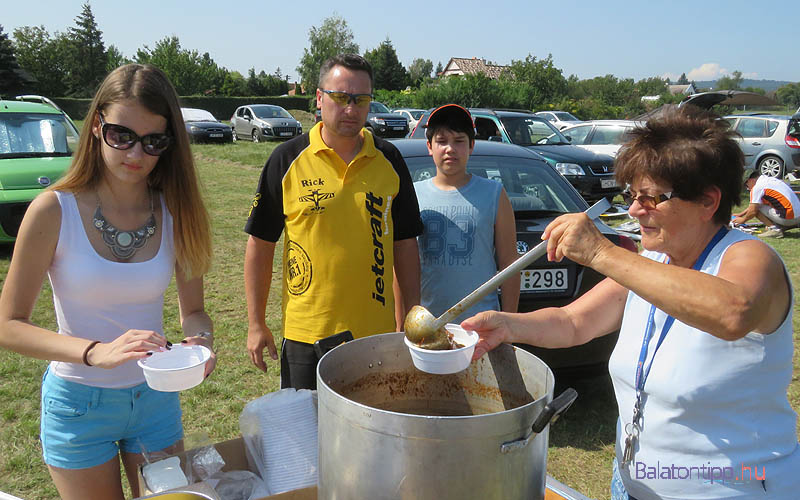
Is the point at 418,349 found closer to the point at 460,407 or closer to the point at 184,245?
the point at 460,407

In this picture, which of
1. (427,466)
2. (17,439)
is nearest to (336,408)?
(427,466)

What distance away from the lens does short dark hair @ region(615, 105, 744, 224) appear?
1450mm

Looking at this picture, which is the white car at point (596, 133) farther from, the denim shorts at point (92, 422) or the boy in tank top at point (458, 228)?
the denim shorts at point (92, 422)

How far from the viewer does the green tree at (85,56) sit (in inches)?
2041

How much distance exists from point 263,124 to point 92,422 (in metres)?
20.2

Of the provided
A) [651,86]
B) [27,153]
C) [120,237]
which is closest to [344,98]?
[120,237]

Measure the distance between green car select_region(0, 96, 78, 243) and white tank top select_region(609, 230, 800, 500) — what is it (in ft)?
23.8

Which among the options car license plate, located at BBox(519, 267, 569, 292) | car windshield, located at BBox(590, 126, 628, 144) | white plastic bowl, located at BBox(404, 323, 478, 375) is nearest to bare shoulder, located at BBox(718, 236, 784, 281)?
white plastic bowl, located at BBox(404, 323, 478, 375)

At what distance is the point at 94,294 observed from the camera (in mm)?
1793

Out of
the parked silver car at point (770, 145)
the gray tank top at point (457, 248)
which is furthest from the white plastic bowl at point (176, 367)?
the parked silver car at point (770, 145)

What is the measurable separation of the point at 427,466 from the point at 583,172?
10.1 m

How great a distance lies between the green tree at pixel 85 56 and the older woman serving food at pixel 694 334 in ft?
189

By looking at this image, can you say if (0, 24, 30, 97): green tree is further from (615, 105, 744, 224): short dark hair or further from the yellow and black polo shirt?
(615, 105, 744, 224): short dark hair

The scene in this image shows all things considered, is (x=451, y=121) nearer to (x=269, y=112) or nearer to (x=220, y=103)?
(x=269, y=112)
